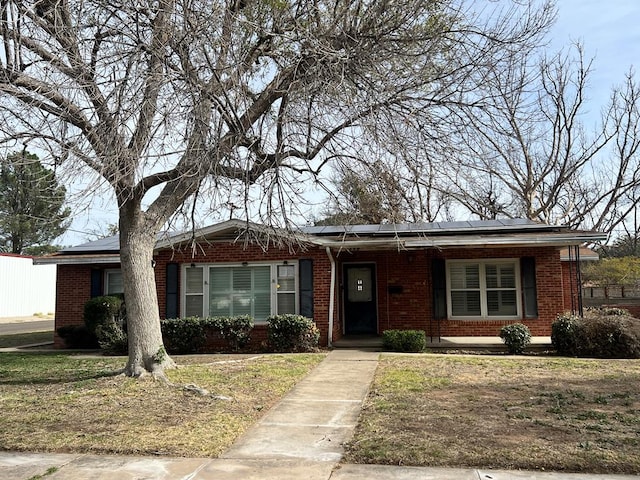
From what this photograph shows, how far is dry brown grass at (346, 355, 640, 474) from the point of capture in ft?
17.2

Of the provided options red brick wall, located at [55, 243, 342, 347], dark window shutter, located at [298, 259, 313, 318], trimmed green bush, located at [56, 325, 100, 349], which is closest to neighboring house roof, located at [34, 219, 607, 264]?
red brick wall, located at [55, 243, 342, 347]

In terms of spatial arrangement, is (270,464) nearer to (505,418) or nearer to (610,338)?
(505,418)

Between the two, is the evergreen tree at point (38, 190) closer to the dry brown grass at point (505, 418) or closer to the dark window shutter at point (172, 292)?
the dark window shutter at point (172, 292)

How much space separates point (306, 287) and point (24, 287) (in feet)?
101

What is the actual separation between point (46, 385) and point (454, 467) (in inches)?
283

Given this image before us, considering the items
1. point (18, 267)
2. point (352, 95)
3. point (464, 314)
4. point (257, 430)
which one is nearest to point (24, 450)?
point (257, 430)

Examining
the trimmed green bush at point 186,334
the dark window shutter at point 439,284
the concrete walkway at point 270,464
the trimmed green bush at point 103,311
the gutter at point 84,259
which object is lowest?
the concrete walkway at point 270,464

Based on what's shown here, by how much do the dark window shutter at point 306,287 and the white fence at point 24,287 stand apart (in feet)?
90.8

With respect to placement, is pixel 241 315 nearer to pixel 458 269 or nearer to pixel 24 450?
pixel 458 269

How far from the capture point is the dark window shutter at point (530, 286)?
14633mm

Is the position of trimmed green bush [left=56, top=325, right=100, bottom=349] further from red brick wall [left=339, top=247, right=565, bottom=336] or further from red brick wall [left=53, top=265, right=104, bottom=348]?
red brick wall [left=339, top=247, right=565, bottom=336]

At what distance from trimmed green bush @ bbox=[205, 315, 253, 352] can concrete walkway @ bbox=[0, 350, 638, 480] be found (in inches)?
266

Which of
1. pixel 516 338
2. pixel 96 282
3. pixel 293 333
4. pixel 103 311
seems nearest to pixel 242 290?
pixel 293 333

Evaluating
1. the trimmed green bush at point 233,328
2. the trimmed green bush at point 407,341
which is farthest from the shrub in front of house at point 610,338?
the trimmed green bush at point 233,328
